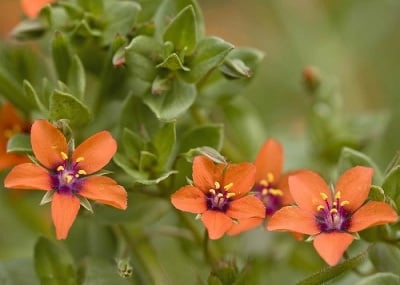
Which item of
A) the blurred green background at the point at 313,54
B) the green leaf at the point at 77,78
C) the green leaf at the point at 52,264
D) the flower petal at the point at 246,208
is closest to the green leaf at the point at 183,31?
the green leaf at the point at 77,78

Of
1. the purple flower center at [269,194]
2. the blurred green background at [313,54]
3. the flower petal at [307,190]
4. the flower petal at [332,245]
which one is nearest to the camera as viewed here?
the flower petal at [332,245]

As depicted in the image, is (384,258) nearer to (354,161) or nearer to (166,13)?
(354,161)

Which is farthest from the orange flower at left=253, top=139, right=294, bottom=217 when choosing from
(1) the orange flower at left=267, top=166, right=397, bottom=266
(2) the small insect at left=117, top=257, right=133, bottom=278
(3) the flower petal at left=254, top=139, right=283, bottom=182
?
(2) the small insect at left=117, top=257, right=133, bottom=278

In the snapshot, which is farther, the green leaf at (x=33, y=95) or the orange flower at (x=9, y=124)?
the orange flower at (x=9, y=124)

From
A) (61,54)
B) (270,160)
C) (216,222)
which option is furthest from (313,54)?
(216,222)

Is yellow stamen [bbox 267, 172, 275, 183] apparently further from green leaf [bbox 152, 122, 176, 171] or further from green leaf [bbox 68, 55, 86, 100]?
green leaf [bbox 68, 55, 86, 100]

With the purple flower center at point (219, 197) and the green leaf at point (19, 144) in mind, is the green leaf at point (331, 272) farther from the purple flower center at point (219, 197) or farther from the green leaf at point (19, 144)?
the green leaf at point (19, 144)
